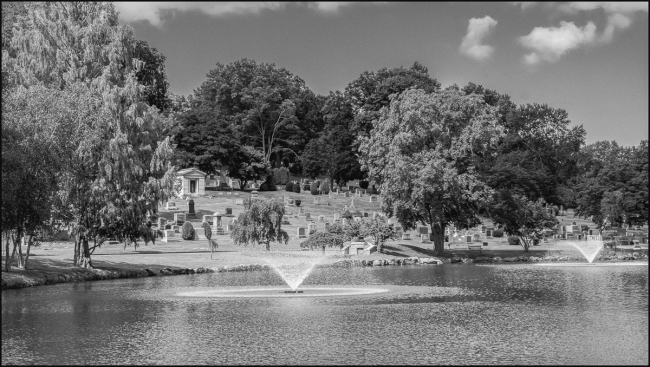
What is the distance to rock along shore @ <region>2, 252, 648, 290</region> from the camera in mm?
40406

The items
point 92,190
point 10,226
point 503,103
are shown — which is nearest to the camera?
point 10,226

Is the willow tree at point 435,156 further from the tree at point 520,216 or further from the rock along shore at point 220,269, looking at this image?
the rock along shore at point 220,269

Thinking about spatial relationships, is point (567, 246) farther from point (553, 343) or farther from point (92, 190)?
point (553, 343)

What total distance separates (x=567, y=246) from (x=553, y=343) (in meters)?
54.8

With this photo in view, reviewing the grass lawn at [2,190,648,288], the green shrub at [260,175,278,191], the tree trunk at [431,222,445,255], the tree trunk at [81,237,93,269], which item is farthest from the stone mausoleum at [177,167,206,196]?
the tree trunk at [81,237,93,269]

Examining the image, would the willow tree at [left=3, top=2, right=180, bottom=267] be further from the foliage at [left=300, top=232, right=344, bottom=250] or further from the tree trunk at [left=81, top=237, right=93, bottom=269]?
the foliage at [left=300, top=232, right=344, bottom=250]

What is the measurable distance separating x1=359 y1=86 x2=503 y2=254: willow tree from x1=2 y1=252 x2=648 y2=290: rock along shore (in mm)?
4556

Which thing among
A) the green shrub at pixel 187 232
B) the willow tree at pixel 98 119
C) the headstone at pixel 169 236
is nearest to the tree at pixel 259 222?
the headstone at pixel 169 236

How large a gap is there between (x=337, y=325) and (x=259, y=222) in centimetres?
3274

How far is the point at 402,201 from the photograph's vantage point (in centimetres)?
6469

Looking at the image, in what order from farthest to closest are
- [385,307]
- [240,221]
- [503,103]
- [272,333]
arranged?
[503,103]
[240,221]
[385,307]
[272,333]

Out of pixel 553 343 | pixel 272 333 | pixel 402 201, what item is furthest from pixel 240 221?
pixel 553 343

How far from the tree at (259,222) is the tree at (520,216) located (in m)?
21.8

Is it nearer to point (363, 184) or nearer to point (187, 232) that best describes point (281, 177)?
point (363, 184)
